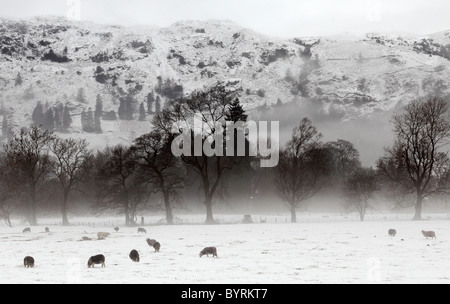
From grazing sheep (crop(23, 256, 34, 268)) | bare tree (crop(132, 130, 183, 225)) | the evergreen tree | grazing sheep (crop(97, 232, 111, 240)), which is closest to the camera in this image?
grazing sheep (crop(23, 256, 34, 268))

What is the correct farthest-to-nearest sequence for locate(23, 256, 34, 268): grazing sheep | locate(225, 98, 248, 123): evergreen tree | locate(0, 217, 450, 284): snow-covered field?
1. locate(225, 98, 248, 123): evergreen tree
2. locate(23, 256, 34, 268): grazing sheep
3. locate(0, 217, 450, 284): snow-covered field

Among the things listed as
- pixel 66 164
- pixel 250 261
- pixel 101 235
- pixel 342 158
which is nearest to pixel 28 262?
pixel 250 261

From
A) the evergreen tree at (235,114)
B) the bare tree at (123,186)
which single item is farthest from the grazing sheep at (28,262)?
the evergreen tree at (235,114)

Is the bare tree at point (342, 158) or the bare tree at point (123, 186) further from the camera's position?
the bare tree at point (342, 158)

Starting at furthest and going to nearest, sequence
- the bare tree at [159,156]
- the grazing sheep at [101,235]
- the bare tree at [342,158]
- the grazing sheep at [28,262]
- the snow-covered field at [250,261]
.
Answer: the bare tree at [342,158]
the bare tree at [159,156]
the grazing sheep at [101,235]
the grazing sheep at [28,262]
the snow-covered field at [250,261]

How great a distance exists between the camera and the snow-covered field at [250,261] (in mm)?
17625

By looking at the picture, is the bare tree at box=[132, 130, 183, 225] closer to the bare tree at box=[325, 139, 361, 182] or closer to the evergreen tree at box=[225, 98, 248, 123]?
the evergreen tree at box=[225, 98, 248, 123]

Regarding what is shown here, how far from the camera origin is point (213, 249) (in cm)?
2450

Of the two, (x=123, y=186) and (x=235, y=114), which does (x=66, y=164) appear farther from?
(x=235, y=114)

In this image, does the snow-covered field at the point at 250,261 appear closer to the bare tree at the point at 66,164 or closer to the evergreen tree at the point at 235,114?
the bare tree at the point at 66,164

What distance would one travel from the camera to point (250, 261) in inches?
893

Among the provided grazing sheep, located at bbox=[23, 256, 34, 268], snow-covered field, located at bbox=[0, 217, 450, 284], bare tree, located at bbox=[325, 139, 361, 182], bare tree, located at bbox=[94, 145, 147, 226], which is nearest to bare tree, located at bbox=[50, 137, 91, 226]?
bare tree, located at bbox=[94, 145, 147, 226]

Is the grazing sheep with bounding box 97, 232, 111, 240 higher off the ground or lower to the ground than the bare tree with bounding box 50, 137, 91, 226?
lower

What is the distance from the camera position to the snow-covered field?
17625 mm
